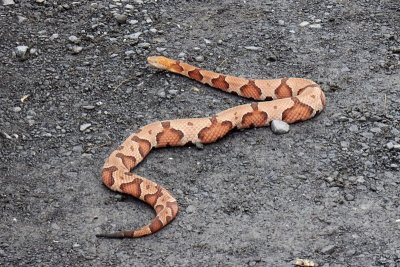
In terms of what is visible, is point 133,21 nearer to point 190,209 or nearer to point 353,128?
point 353,128

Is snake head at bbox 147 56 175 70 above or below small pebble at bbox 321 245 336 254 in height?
below

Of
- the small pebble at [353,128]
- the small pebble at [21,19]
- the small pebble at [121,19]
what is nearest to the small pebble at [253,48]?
the small pebble at [121,19]

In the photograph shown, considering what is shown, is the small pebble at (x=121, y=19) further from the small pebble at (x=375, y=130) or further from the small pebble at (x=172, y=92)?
the small pebble at (x=375, y=130)

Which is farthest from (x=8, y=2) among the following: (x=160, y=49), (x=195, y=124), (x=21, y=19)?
(x=195, y=124)

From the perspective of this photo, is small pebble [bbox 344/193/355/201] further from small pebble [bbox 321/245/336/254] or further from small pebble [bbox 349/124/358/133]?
small pebble [bbox 349/124/358/133]

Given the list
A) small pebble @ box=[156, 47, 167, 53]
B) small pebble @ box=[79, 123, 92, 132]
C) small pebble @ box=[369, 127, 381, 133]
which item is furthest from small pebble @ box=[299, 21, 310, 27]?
small pebble @ box=[79, 123, 92, 132]
